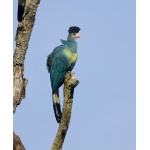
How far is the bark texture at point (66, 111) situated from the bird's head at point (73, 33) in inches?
A: 17.9

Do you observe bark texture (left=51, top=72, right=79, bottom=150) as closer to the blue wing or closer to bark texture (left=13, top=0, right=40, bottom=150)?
the blue wing

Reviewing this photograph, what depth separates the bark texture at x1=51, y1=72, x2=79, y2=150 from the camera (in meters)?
4.33

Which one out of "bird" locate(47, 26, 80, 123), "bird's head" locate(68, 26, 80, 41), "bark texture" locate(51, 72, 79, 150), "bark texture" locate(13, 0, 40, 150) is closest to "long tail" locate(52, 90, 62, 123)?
"bird" locate(47, 26, 80, 123)

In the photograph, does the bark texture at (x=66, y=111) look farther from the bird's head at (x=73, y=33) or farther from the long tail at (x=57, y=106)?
the bird's head at (x=73, y=33)

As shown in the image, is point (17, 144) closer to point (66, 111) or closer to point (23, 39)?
point (66, 111)

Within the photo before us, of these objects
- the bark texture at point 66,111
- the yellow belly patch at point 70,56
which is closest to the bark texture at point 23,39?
the yellow belly patch at point 70,56

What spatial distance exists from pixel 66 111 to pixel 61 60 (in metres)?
0.64

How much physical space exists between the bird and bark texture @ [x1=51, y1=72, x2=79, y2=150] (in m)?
0.25

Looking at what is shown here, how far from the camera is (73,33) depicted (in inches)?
191

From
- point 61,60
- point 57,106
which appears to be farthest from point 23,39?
point 57,106
